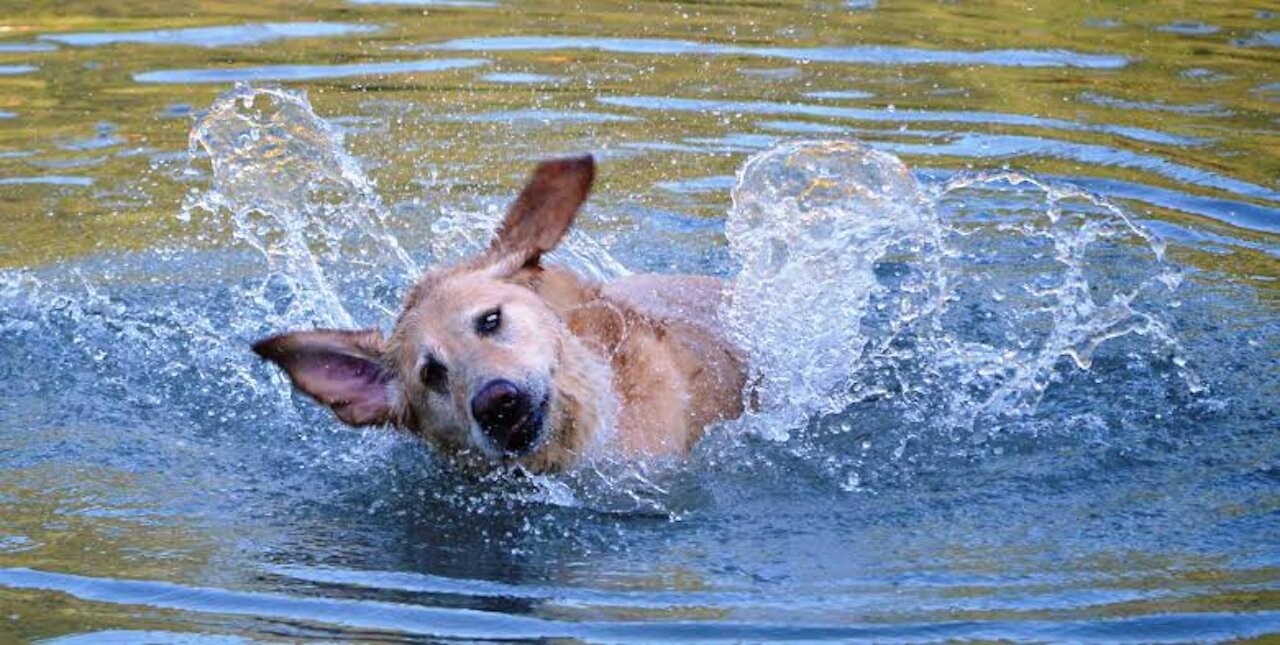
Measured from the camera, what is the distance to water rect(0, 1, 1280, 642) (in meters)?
6.05

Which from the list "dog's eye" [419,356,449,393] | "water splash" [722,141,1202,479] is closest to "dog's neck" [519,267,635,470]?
"dog's eye" [419,356,449,393]

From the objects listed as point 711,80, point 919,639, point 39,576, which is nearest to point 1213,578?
point 919,639

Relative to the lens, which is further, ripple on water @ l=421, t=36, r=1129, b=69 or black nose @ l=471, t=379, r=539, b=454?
ripple on water @ l=421, t=36, r=1129, b=69

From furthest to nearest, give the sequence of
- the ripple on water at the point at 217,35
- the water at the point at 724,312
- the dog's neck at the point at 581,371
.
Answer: the ripple on water at the point at 217,35
the dog's neck at the point at 581,371
the water at the point at 724,312

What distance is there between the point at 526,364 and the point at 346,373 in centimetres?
84

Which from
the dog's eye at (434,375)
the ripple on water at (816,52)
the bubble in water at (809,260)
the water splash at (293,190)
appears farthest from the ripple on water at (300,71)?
the dog's eye at (434,375)

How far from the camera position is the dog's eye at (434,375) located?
685cm

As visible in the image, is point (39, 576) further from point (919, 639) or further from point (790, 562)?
point (919, 639)

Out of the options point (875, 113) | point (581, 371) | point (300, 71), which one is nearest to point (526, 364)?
point (581, 371)

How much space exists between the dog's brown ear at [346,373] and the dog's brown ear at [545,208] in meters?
0.60

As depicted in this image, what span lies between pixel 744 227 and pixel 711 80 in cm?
426

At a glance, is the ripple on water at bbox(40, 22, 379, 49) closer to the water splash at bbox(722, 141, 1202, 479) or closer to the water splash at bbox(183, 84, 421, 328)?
the water splash at bbox(183, 84, 421, 328)

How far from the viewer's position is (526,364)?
6.74 m

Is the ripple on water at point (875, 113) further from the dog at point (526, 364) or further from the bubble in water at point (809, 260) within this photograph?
the dog at point (526, 364)
